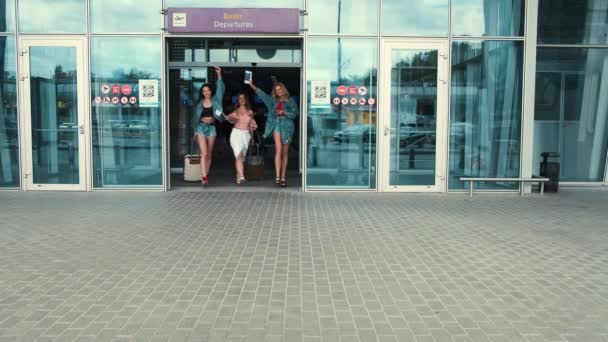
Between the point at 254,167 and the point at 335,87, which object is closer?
the point at 335,87

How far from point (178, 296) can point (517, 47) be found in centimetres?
856

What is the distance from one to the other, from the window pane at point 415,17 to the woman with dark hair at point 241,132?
3204mm

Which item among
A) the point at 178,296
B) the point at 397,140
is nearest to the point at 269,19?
the point at 397,140

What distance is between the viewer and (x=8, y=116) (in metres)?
10.8

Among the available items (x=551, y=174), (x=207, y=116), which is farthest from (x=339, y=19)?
(x=551, y=174)

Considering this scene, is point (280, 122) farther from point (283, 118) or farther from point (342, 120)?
point (342, 120)

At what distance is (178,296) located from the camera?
189 inches

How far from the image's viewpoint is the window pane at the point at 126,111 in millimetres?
10656

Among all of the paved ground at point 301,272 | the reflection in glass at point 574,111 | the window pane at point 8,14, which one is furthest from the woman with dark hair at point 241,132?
the reflection in glass at point 574,111

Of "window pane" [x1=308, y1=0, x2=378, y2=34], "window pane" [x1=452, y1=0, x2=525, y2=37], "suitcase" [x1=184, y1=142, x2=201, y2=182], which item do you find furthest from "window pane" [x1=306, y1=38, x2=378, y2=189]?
"suitcase" [x1=184, y1=142, x2=201, y2=182]

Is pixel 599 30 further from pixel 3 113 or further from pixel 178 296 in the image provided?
pixel 3 113

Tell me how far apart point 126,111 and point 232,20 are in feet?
8.45

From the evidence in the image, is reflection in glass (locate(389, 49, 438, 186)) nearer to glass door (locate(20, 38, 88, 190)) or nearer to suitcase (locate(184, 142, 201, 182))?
suitcase (locate(184, 142, 201, 182))

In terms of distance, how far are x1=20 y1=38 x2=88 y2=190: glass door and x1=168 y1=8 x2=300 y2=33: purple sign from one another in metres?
1.88
